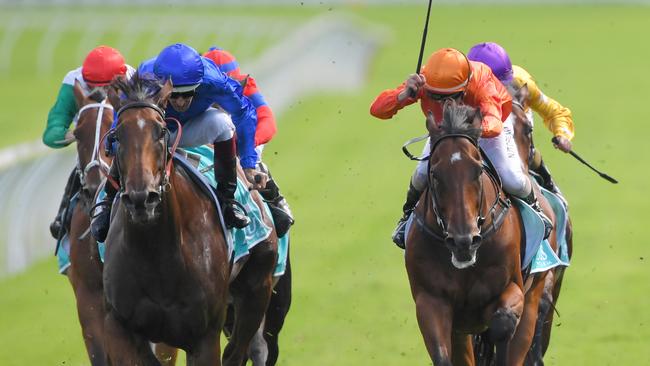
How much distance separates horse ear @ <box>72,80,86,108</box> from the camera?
895 centimetres

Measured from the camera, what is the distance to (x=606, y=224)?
57.3ft

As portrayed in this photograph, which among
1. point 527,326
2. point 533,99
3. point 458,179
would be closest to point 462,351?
point 527,326

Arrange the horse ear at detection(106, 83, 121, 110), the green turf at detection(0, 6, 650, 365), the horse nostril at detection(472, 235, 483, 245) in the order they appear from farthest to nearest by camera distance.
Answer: the green turf at detection(0, 6, 650, 365), the horse nostril at detection(472, 235, 483, 245), the horse ear at detection(106, 83, 121, 110)

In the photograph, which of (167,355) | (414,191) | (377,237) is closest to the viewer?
(414,191)

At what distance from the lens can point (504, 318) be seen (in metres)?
7.70

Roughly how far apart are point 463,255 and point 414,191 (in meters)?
0.97

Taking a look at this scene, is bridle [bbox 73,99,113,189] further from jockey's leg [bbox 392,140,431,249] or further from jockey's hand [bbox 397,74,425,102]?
jockey's hand [bbox 397,74,425,102]

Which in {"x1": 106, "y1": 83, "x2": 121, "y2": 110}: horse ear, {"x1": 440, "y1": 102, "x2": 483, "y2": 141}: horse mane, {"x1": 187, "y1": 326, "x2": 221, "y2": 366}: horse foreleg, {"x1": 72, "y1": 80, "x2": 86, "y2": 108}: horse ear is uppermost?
{"x1": 106, "y1": 83, "x2": 121, "y2": 110}: horse ear

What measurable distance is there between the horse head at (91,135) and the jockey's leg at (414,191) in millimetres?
1671

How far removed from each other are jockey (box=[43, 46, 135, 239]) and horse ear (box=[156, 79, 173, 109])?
1.70 m

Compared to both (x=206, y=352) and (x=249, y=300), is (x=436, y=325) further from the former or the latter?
(x=249, y=300)

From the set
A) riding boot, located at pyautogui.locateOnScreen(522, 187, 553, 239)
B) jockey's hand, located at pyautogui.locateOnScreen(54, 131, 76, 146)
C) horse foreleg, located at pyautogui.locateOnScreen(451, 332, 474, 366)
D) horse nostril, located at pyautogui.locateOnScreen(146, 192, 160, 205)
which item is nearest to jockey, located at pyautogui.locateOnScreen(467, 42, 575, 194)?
riding boot, located at pyautogui.locateOnScreen(522, 187, 553, 239)

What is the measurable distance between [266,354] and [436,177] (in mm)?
2571

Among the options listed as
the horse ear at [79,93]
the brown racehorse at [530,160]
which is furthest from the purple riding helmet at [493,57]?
the horse ear at [79,93]
